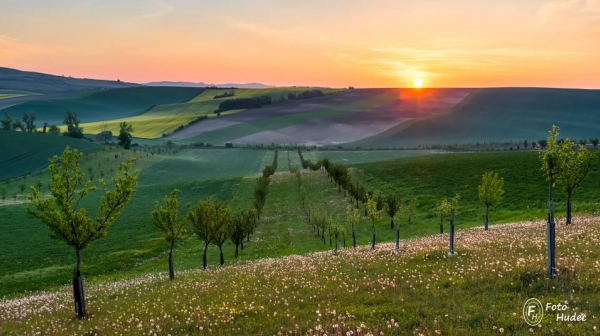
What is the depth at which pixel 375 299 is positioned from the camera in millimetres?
15305

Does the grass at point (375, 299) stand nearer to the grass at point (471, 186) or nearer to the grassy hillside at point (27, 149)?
the grass at point (471, 186)

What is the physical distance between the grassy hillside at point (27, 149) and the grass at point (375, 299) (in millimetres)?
141215

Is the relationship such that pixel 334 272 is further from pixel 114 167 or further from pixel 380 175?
pixel 114 167

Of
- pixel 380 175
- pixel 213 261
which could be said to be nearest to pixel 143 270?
pixel 213 261

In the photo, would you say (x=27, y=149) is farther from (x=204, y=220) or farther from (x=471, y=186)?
(x=471, y=186)

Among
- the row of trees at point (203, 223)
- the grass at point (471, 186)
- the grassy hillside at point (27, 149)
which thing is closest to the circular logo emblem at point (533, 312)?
the row of trees at point (203, 223)

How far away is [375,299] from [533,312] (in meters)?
5.17

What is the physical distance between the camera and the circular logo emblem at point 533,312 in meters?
11.7

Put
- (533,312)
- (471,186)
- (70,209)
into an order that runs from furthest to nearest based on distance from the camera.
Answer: (471,186)
(70,209)
(533,312)

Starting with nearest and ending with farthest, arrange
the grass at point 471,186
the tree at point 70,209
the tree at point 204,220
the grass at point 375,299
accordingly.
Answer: the grass at point 375,299, the tree at point 70,209, the tree at point 204,220, the grass at point 471,186

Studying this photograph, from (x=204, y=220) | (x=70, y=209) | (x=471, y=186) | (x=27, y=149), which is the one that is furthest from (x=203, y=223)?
(x=27, y=149)

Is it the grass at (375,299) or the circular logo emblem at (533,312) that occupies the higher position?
the circular logo emblem at (533,312)

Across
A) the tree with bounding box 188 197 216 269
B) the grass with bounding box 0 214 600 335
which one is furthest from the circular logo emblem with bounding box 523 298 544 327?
the tree with bounding box 188 197 216 269

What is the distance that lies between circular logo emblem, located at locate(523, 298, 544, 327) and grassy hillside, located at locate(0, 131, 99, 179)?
157716mm
